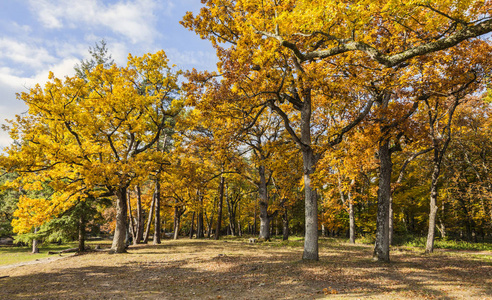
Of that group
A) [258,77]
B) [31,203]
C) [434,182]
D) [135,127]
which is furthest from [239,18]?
[434,182]

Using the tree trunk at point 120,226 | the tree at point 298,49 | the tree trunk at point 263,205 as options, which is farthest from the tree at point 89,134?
the tree trunk at point 263,205

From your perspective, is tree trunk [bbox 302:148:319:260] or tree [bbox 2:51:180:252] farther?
tree [bbox 2:51:180:252]

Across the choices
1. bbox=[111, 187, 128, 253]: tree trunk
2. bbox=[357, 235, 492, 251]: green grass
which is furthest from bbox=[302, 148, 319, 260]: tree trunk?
bbox=[357, 235, 492, 251]: green grass

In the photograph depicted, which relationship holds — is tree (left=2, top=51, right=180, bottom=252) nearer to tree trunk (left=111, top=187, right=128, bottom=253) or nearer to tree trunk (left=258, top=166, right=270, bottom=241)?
tree trunk (left=111, top=187, right=128, bottom=253)

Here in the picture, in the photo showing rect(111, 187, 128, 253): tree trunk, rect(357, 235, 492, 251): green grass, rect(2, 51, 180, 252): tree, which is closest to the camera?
rect(2, 51, 180, 252): tree

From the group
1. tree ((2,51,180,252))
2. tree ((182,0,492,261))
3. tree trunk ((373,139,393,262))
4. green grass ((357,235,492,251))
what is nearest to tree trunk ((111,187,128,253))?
tree ((2,51,180,252))

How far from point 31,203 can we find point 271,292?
13.0 m

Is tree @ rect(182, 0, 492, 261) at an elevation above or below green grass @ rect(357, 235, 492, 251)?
above

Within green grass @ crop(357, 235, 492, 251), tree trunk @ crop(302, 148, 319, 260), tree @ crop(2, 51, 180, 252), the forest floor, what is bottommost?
green grass @ crop(357, 235, 492, 251)

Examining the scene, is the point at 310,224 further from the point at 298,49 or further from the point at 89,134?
the point at 89,134

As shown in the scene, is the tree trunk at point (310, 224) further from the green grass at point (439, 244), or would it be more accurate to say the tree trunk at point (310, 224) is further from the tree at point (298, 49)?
the green grass at point (439, 244)

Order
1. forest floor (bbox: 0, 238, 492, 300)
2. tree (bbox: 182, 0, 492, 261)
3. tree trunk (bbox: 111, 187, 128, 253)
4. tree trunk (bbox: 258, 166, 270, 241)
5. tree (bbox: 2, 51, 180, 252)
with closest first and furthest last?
forest floor (bbox: 0, 238, 492, 300) < tree (bbox: 182, 0, 492, 261) < tree (bbox: 2, 51, 180, 252) < tree trunk (bbox: 111, 187, 128, 253) < tree trunk (bbox: 258, 166, 270, 241)

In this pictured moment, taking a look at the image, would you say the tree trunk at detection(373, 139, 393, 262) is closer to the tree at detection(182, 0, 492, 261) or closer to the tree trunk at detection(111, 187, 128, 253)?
the tree at detection(182, 0, 492, 261)

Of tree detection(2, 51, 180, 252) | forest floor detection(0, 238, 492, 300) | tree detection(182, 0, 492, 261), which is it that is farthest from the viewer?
tree detection(2, 51, 180, 252)
